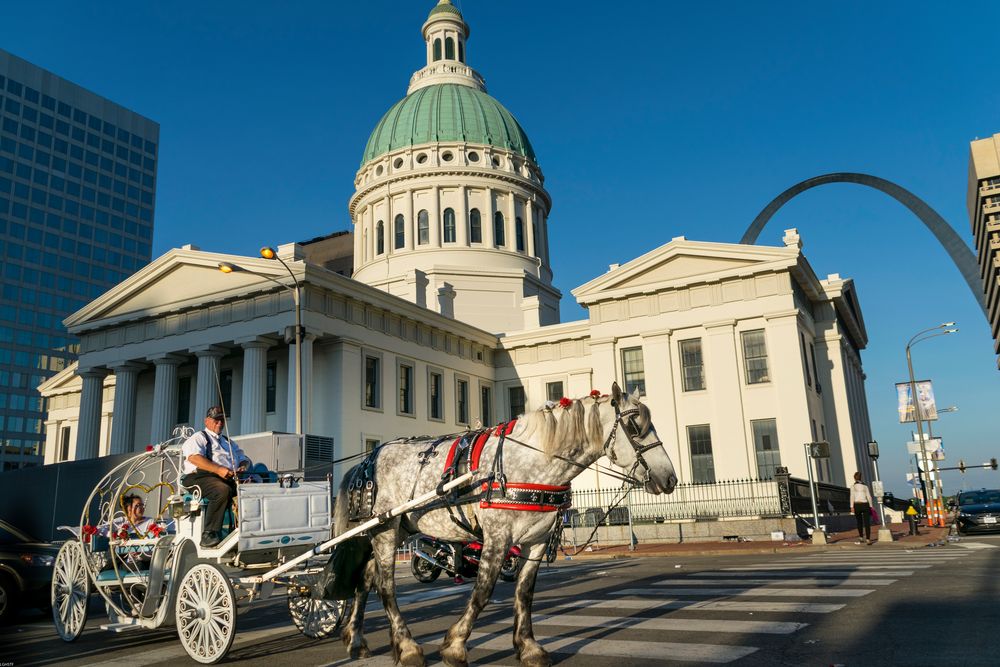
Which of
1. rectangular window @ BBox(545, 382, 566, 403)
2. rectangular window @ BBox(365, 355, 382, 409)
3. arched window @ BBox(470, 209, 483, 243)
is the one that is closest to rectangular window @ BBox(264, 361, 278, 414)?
rectangular window @ BBox(365, 355, 382, 409)

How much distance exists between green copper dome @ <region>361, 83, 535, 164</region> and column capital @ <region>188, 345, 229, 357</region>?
101 ft

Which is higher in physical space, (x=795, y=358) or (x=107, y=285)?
(x=107, y=285)

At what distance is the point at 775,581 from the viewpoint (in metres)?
11.9

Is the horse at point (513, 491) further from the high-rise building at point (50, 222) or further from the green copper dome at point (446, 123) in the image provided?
the high-rise building at point (50, 222)

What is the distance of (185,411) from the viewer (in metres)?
40.9

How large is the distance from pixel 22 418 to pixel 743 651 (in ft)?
360

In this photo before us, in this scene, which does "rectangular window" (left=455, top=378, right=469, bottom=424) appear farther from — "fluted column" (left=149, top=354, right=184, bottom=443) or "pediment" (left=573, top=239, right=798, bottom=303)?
"fluted column" (left=149, top=354, right=184, bottom=443)

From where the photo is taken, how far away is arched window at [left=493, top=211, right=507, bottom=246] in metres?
61.2

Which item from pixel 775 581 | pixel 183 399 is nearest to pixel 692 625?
pixel 775 581

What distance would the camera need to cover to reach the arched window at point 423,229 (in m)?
59.6

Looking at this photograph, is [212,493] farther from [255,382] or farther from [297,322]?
[255,382]

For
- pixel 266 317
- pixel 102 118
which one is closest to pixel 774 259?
pixel 266 317

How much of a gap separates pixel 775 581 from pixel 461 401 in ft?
110

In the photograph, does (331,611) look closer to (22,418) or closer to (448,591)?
(448,591)
